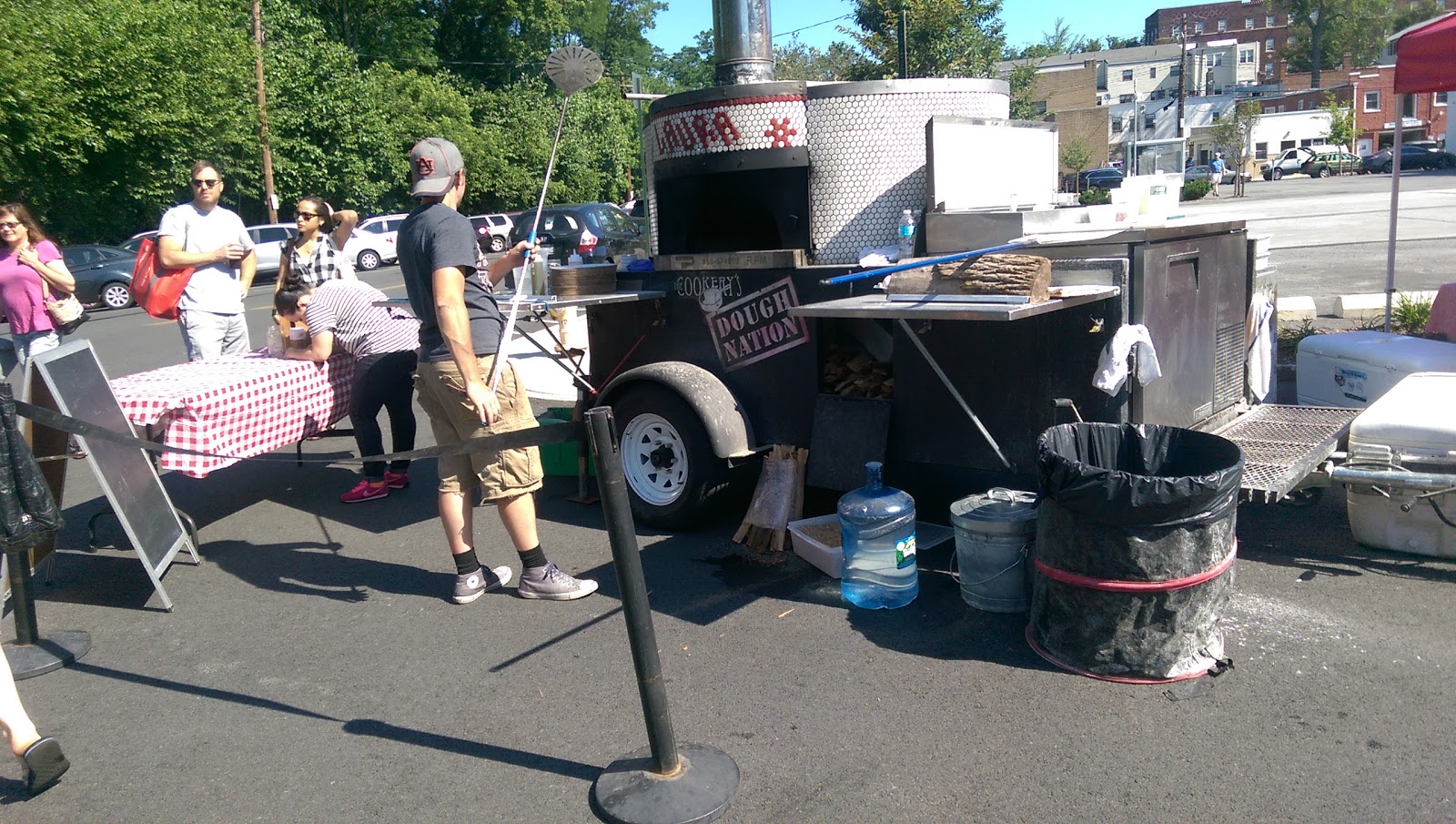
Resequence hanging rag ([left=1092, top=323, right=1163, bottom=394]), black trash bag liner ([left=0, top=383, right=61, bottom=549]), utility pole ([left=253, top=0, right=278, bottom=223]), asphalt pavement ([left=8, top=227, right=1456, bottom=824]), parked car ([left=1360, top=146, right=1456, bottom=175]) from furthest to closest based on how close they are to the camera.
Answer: parked car ([left=1360, top=146, right=1456, bottom=175]) → utility pole ([left=253, top=0, right=278, bottom=223]) → hanging rag ([left=1092, top=323, right=1163, bottom=394]) → black trash bag liner ([left=0, top=383, right=61, bottom=549]) → asphalt pavement ([left=8, top=227, right=1456, bottom=824])

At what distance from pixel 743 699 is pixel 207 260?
204 inches

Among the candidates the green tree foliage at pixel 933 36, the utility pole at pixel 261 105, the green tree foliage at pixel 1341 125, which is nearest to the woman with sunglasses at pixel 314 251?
the green tree foliage at pixel 933 36

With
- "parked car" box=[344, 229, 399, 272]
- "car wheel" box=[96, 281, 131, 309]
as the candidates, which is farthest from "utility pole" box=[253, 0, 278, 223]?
"car wheel" box=[96, 281, 131, 309]

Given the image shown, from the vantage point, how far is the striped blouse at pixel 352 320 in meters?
6.42

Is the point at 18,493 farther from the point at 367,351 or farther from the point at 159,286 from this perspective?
the point at 159,286

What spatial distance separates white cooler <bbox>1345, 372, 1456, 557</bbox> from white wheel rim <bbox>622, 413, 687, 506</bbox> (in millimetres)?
3114

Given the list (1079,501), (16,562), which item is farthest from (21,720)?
(1079,501)

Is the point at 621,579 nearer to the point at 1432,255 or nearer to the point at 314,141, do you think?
the point at 1432,255

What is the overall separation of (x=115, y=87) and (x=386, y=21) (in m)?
20.1

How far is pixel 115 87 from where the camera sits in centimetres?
2475

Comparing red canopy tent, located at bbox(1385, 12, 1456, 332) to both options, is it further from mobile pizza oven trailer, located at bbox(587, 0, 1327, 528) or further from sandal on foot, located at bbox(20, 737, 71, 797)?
sandal on foot, located at bbox(20, 737, 71, 797)

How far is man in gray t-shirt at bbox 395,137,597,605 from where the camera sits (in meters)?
4.34

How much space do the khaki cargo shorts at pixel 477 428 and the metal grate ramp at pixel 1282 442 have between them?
292 centimetres

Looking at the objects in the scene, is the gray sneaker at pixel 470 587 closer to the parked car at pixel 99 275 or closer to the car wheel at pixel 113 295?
A: the parked car at pixel 99 275
